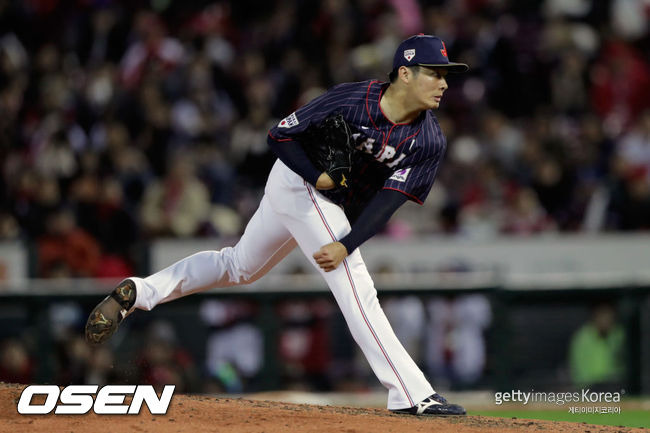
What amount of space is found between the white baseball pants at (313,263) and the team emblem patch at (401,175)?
325 millimetres

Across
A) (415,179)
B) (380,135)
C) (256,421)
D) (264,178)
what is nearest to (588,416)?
(415,179)

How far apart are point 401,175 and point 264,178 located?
5.83 meters

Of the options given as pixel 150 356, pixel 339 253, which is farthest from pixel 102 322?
pixel 150 356

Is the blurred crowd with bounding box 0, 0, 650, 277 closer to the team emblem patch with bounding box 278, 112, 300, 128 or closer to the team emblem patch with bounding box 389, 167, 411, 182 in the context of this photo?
the team emblem patch with bounding box 278, 112, 300, 128

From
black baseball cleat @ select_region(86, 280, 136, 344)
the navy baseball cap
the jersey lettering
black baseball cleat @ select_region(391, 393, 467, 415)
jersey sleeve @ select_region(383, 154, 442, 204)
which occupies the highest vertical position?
the navy baseball cap

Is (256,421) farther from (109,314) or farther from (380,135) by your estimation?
(380,135)

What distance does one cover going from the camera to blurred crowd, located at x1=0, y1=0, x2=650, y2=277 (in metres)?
10.2

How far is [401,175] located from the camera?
17.1 ft

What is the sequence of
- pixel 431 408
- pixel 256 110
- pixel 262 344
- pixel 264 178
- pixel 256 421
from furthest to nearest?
pixel 256 110
pixel 264 178
pixel 262 344
pixel 431 408
pixel 256 421

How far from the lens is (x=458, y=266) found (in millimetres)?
9734

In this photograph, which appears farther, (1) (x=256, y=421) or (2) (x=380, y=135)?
(2) (x=380, y=135)

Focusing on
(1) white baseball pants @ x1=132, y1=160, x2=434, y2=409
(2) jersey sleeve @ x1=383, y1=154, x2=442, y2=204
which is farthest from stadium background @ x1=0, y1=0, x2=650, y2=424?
(2) jersey sleeve @ x1=383, y1=154, x2=442, y2=204

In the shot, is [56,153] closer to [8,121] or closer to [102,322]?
[8,121]

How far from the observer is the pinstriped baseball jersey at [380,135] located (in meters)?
5.22
